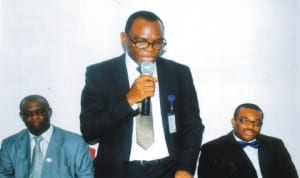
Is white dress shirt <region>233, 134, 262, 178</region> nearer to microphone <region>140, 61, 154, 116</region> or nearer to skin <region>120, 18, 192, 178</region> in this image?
skin <region>120, 18, 192, 178</region>

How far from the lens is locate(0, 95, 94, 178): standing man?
3.03 meters

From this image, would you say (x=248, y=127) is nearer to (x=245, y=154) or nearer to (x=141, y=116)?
(x=245, y=154)

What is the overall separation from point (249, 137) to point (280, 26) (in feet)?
3.81

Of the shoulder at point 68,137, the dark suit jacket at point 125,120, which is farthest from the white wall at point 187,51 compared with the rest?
the dark suit jacket at point 125,120

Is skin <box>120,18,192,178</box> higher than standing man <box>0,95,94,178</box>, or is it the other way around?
skin <box>120,18,192,178</box>

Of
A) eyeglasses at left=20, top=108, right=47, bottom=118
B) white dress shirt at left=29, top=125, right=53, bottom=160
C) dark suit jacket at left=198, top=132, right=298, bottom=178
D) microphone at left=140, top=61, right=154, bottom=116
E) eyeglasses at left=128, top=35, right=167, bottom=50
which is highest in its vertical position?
eyeglasses at left=128, top=35, right=167, bottom=50

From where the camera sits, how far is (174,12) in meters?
3.55

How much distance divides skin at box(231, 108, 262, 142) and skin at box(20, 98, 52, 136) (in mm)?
1603

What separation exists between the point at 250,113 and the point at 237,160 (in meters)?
0.41

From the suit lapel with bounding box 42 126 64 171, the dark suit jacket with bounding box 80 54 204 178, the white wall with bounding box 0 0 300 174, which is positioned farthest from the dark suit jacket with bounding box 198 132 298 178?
the suit lapel with bounding box 42 126 64 171

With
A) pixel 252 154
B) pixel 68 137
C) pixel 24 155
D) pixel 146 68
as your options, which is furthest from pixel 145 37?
pixel 252 154

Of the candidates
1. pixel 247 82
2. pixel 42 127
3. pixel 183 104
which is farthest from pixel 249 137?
pixel 42 127

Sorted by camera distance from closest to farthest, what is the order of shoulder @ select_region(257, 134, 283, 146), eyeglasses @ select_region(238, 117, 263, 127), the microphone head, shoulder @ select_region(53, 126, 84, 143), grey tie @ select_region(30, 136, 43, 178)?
the microphone head, grey tie @ select_region(30, 136, 43, 178), shoulder @ select_region(53, 126, 84, 143), eyeglasses @ select_region(238, 117, 263, 127), shoulder @ select_region(257, 134, 283, 146)

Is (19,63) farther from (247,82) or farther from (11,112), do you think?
(247,82)
